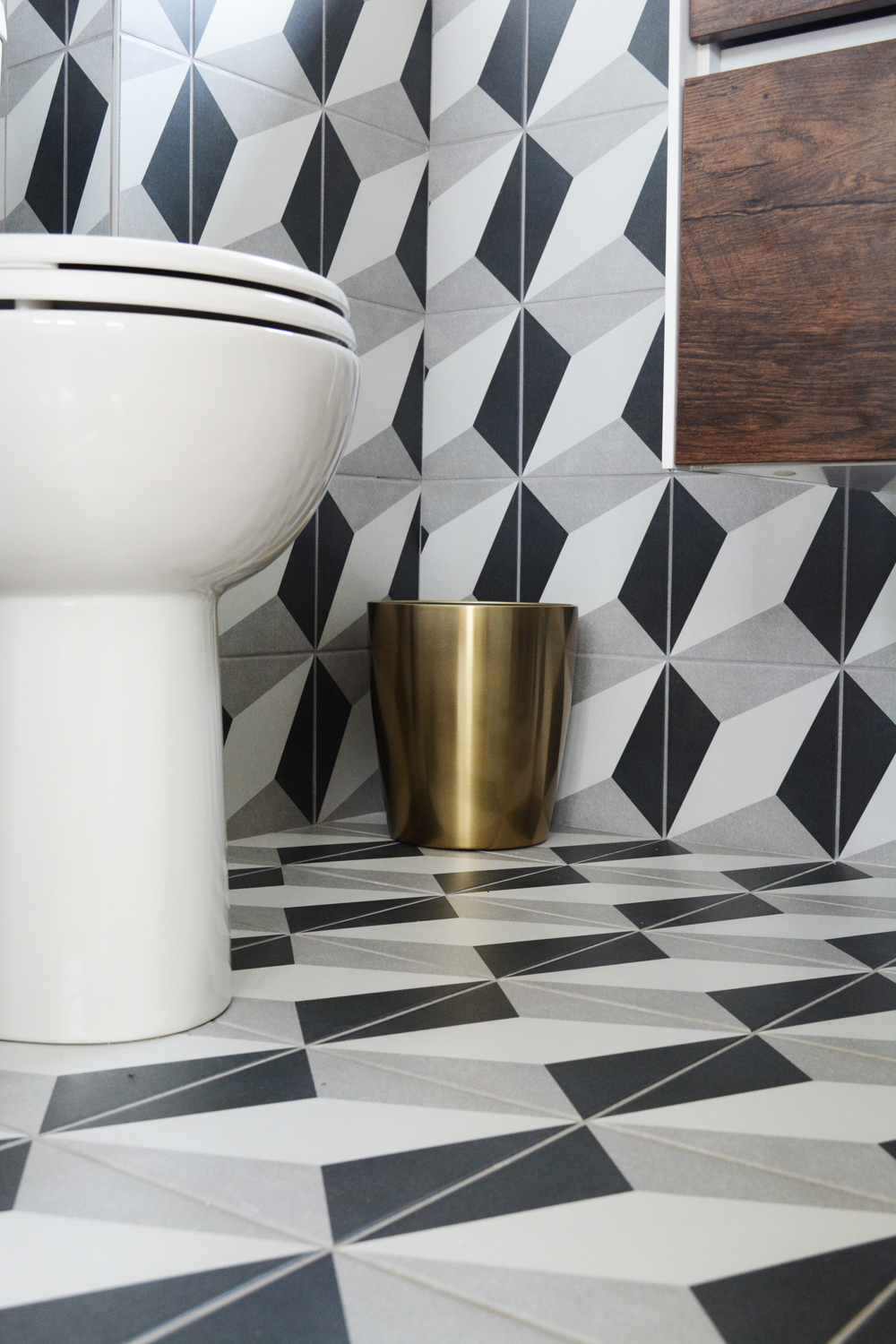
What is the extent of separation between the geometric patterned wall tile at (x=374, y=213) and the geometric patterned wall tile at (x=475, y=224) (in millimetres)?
29

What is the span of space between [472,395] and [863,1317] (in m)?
1.69

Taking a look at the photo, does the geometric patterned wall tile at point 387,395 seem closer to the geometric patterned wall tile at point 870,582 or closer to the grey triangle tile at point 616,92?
the grey triangle tile at point 616,92

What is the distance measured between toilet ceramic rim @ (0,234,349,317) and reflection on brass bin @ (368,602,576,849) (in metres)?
0.87

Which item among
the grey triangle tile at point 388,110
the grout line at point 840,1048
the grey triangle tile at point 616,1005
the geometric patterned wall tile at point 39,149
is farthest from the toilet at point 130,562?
the grey triangle tile at point 388,110

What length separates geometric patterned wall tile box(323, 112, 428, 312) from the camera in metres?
2.01

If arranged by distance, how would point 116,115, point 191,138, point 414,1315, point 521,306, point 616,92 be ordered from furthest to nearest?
1. point 521,306
2. point 616,92
3. point 191,138
4. point 116,115
5. point 414,1315

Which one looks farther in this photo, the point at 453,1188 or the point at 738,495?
the point at 738,495

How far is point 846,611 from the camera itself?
1783 millimetres

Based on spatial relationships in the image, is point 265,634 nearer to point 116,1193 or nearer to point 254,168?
point 254,168

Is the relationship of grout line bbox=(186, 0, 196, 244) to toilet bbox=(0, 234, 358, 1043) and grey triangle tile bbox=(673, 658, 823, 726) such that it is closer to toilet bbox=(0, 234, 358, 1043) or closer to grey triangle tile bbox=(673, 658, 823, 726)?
toilet bbox=(0, 234, 358, 1043)

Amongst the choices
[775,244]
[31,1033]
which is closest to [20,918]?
[31,1033]

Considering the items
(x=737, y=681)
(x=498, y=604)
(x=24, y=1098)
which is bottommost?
(x=24, y=1098)

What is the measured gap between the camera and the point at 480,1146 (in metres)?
0.84

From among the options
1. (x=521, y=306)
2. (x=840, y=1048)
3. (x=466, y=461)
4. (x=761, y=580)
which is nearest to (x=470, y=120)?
(x=521, y=306)
